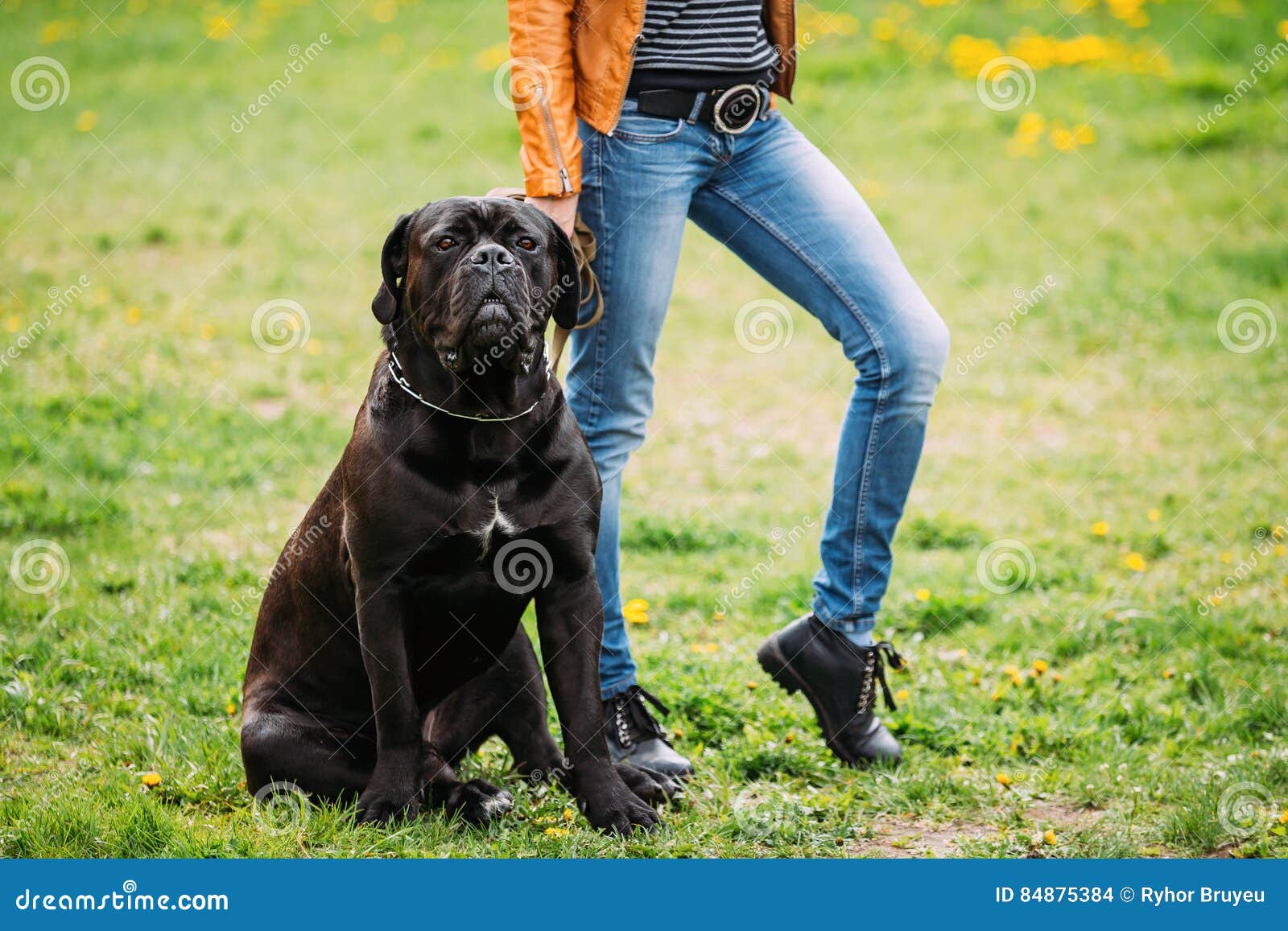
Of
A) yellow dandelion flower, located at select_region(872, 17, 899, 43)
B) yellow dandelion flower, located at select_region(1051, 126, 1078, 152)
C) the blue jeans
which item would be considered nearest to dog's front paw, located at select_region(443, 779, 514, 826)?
the blue jeans

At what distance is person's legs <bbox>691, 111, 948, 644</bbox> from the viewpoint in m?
3.29

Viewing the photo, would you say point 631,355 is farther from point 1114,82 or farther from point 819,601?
point 1114,82

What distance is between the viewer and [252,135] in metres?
10.8

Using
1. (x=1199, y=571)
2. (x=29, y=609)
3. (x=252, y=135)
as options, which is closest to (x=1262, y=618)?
(x=1199, y=571)

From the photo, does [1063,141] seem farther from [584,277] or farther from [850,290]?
[584,277]

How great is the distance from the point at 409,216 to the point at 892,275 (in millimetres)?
1153

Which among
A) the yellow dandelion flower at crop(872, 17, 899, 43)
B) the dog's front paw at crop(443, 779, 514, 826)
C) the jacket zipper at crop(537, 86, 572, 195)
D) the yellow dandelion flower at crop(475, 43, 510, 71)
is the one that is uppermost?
the yellow dandelion flower at crop(872, 17, 899, 43)

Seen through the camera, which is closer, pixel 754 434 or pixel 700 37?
pixel 700 37

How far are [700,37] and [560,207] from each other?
523mm

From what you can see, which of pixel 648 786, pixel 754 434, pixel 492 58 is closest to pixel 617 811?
pixel 648 786

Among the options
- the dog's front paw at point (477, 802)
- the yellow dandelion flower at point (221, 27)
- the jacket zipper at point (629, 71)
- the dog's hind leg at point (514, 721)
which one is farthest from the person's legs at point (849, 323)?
the yellow dandelion flower at point (221, 27)

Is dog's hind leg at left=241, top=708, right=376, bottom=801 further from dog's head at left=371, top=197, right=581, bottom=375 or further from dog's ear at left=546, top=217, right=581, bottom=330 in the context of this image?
dog's ear at left=546, top=217, right=581, bottom=330

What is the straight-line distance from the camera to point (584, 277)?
324 centimetres

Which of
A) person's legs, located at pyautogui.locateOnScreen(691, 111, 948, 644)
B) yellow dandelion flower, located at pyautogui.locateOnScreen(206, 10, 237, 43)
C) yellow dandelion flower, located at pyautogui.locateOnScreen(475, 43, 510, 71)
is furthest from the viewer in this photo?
yellow dandelion flower, located at pyautogui.locateOnScreen(206, 10, 237, 43)
